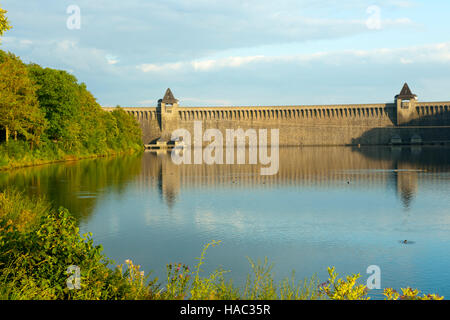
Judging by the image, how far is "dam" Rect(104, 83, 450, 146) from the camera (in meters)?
128

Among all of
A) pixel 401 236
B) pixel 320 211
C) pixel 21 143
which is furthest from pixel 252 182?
pixel 21 143

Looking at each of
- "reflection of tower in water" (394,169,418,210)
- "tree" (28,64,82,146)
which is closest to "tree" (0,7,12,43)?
"reflection of tower in water" (394,169,418,210)

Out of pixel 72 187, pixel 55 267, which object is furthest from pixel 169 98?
pixel 55 267

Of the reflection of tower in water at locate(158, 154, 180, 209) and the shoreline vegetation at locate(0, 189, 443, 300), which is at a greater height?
the shoreline vegetation at locate(0, 189, 443, 300)

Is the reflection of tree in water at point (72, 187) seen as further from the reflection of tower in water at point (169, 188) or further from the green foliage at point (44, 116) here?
the green foliage at point (44, 116)

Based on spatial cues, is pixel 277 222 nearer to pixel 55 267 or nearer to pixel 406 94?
pixel 55 267

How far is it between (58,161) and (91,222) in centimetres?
3852

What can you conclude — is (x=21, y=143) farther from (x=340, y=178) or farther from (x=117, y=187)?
(x=340, y=178)

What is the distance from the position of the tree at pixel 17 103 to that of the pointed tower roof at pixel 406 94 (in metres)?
105

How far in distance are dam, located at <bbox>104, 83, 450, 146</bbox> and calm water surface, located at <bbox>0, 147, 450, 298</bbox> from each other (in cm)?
10058

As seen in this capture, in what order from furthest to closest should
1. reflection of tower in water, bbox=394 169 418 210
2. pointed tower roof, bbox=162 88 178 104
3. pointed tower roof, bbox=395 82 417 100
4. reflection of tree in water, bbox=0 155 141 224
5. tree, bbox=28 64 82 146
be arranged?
1. pointed tower roof, bbox=162 88 178 104
2. pointed tower roof, bbox=395 82 417 100
3. tree, bbox=28 64 82 146
4. reflection of tower in water, bbox=394 169 418 210
5. reflection of tree in water, bbox=0 155 141 224

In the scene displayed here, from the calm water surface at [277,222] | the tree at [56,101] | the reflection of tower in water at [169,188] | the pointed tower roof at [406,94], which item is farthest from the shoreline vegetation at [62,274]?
the pointed tower roof at [406,94]

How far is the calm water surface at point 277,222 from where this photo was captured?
12289mm

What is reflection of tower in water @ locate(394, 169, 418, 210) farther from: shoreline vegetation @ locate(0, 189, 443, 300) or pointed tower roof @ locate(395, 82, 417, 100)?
pointed tower roof @ locate(395, 82, 417, 100)
